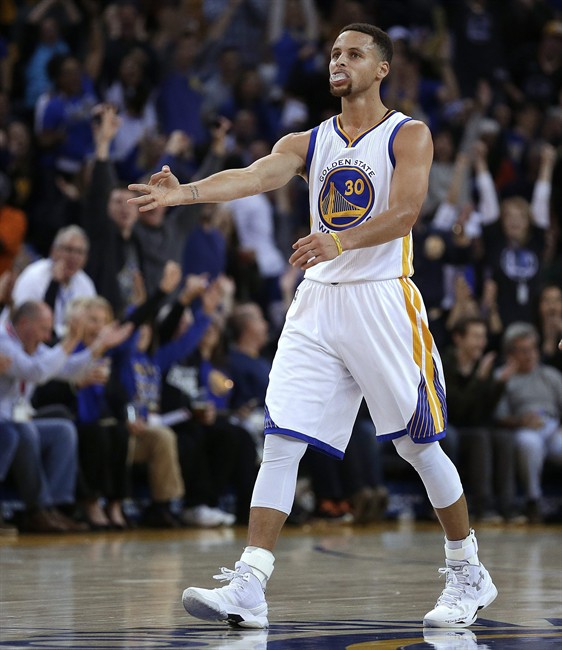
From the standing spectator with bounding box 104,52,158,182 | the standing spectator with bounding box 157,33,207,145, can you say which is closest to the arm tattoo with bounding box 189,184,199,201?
the standing spectator with bounding box 104,52,158,182

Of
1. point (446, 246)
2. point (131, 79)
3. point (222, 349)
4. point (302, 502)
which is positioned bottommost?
point (302, 502)

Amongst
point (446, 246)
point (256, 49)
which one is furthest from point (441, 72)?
point (446, 246)

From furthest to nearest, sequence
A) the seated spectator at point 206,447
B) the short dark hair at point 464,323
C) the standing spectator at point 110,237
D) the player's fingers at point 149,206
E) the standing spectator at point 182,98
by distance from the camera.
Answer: the standing spectator at point 182,98, the short dark hair at point 464,323, the seated spectator at point 206,447, the standing spectator at point 110,237, the player's fingers at point 149,206

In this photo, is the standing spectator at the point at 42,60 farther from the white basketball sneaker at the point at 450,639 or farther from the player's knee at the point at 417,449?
the white basketball sneaker at the point at 450,639

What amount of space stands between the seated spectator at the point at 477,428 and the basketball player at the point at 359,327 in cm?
740

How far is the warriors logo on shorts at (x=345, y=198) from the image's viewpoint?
5328 mm

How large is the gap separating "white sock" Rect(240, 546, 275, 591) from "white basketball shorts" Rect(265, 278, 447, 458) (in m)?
0.44

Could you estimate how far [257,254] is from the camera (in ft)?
46.6

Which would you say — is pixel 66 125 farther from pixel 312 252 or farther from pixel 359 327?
pixel 312 252

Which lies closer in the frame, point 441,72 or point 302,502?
point 302,502

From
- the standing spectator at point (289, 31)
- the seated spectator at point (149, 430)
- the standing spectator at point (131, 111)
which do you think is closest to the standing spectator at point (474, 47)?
the standing spectator at point (289, 31)

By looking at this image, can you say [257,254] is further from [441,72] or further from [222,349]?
[441,72]

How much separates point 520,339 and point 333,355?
796cm

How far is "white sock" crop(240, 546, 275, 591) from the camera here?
4.95 m
